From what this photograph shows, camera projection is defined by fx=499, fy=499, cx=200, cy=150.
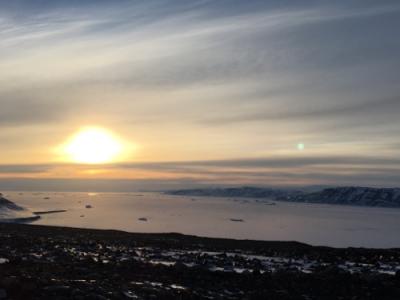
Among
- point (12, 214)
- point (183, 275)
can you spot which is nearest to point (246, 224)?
point (12, 214)

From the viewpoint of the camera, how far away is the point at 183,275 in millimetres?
15016

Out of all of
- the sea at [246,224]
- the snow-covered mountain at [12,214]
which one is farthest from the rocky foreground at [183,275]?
the snow-covered mountain at [12,214]

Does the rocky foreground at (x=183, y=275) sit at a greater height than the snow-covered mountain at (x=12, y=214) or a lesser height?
greater

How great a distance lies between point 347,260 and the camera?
2191 cm

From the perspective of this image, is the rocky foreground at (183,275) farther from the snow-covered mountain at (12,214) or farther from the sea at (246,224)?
the snow-covered mountain at (12,214)

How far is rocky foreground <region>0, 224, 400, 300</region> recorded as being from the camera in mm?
11570

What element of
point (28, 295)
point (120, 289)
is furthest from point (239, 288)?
point (28, 295)

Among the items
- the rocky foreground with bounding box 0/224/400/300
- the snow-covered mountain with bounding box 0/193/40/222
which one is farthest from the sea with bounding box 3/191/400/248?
the rocky foreground with bounding box 0/224/400/300

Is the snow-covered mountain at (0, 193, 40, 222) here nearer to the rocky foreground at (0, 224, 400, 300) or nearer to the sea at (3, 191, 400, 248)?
the sea at (3, 191, 400, 248)

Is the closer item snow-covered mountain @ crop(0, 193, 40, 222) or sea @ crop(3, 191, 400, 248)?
sea @ crop(3, 191, 400, 248)

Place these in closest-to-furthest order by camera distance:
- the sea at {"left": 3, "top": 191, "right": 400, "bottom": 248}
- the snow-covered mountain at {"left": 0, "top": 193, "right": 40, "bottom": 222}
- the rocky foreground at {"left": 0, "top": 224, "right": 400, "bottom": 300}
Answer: the rocky foreground at {"left": 0, "top": 224, "right": 400, "bottom": 300}, the sea at {"left": 3, "top": 191, "right": 400, "bottom": 248}, the snow-covered mountain at {"left": 0, "top": 193, "right": 40, "bottom": 222}

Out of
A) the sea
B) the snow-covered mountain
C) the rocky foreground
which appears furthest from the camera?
the snow-covered mountain

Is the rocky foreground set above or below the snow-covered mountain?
above

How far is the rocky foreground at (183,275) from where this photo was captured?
1157cm
